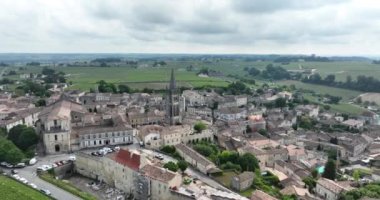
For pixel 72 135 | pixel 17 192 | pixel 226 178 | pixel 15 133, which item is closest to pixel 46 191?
pixel 17 192

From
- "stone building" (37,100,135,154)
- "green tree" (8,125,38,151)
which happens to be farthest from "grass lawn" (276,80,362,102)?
"green tree" (8,125,38,151)

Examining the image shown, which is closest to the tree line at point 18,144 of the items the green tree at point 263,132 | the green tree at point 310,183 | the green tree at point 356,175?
the green tree at point 310,183

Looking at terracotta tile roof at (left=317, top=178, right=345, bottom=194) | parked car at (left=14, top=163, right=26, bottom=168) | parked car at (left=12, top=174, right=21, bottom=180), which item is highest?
parked car at (left=14, top=163, right=26, bottom=168)

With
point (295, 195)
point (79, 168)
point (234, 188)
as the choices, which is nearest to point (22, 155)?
point (79, 168)

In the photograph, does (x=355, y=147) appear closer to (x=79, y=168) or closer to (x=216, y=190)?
(x=216, y=190)

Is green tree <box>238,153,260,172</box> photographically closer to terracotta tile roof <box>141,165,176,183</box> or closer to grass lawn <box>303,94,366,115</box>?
terracotta tile roof <box>141,165,176,183</box>

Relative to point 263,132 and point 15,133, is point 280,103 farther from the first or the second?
point 15,133

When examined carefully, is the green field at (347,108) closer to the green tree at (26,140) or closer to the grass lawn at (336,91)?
the grass lawn at (336,91)
